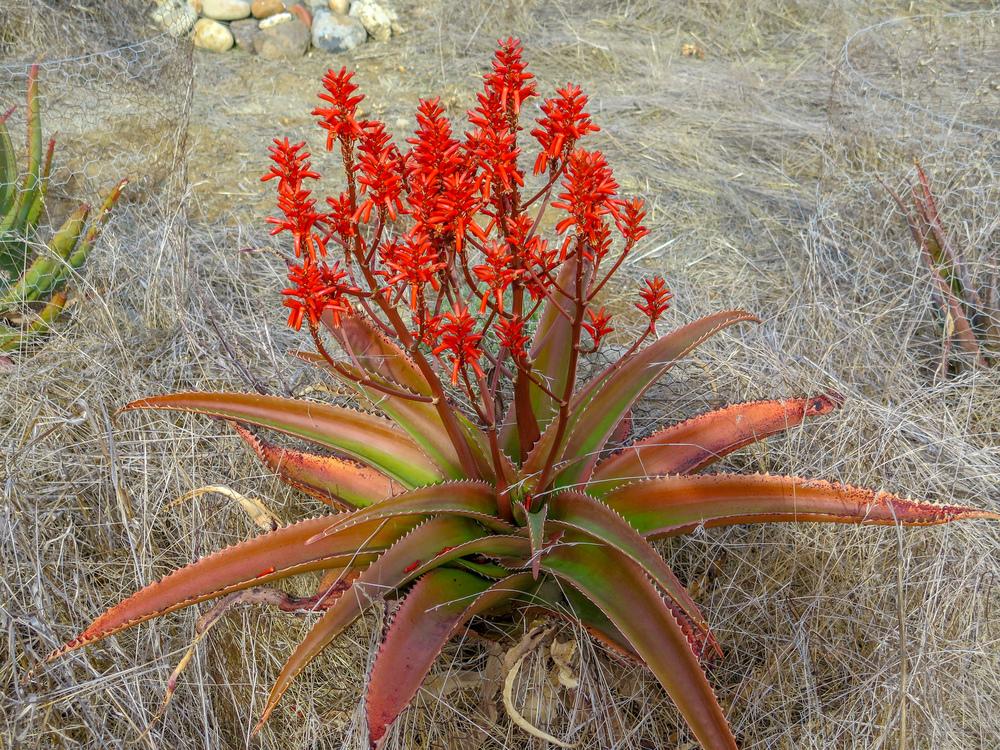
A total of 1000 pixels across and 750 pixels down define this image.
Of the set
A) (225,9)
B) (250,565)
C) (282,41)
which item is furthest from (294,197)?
(225,9)

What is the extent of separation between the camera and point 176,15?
4.98 m

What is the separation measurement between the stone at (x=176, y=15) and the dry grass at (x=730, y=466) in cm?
110

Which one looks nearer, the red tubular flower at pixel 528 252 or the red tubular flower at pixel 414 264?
the red tubular flower at pixel 414 264

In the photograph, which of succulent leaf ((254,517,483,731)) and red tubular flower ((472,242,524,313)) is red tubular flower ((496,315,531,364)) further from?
succulent leaf ((254,517,483,731))

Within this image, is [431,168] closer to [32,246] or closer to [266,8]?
[32,246]

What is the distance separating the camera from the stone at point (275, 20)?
212 inches

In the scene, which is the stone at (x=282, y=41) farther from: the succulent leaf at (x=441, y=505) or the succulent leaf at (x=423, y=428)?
the succulent leaf at (x=441, y=505)

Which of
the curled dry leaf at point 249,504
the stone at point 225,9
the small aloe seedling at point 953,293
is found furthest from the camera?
the stone at point 225,9

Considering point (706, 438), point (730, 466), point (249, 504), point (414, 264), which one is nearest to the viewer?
point (414, 264)

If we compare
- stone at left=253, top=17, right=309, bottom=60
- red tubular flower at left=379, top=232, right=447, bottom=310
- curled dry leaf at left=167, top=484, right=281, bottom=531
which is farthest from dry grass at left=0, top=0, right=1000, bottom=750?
stone at left=253, top=17, right=309, bottom=60

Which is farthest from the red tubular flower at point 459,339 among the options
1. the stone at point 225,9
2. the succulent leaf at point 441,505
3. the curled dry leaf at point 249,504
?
the stone at point 225,9

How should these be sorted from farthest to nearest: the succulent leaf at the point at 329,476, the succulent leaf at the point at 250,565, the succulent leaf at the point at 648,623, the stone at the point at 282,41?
the stone at the point at 282,41 → the succulent leaf at the point at 329,476 → the succulent leaf at the point at 250,565 → the succulent leaf at the point at 648,623

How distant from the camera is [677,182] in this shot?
3.84 metres

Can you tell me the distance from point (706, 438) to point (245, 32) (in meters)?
4.73
